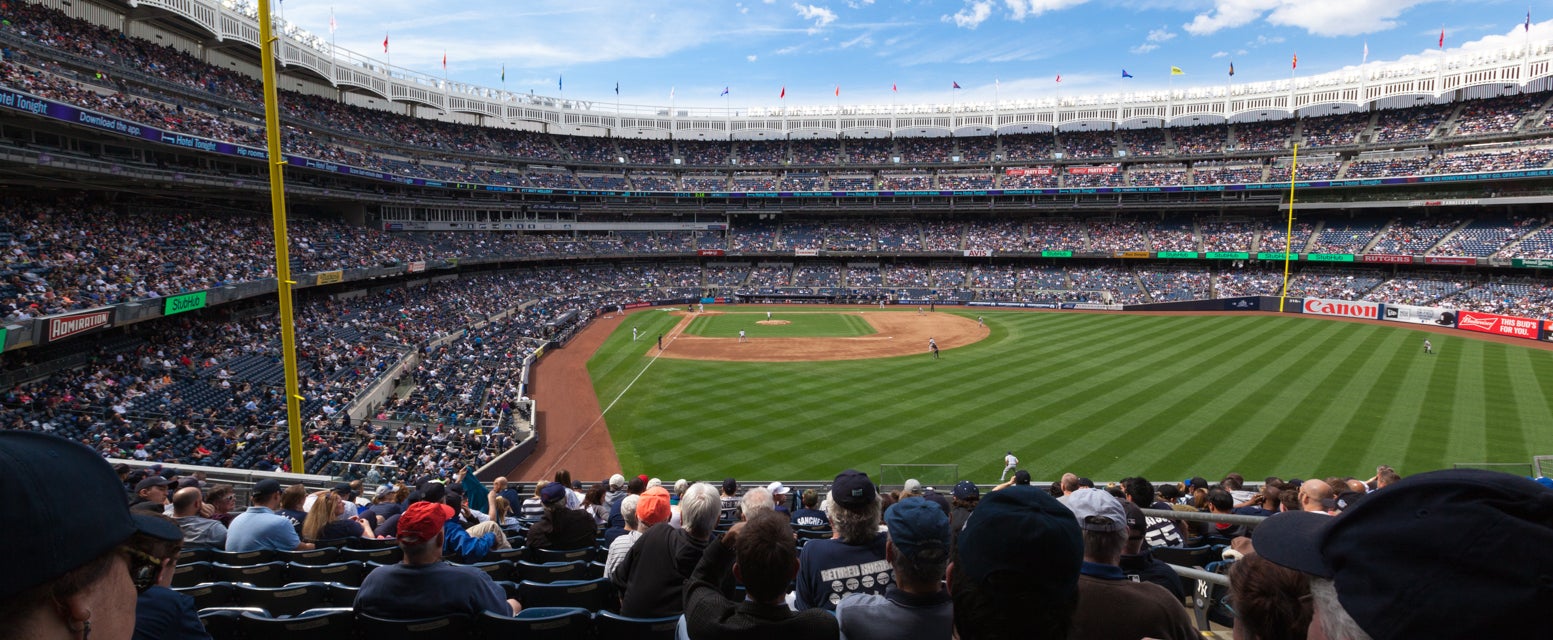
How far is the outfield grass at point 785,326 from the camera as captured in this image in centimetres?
4919

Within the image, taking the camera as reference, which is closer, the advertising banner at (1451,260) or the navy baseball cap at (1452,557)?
the navy baseball cap at (1452,557)

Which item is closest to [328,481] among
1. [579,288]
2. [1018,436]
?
[1018,436]

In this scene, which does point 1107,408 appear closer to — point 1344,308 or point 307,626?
point 307,626

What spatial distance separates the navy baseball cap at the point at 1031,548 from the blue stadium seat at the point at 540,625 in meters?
3.53

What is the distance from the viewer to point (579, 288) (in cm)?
6638

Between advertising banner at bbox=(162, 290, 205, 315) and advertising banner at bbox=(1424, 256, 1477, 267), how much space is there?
77.3m

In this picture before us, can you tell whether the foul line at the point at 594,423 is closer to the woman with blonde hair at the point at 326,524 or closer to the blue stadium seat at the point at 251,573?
the woman with blonde hair at the point at 326,524

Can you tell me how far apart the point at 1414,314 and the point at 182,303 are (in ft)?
232

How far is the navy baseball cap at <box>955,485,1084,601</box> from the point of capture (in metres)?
2.80

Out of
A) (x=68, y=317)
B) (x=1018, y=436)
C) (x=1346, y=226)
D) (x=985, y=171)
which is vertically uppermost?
(x=985, y=171)

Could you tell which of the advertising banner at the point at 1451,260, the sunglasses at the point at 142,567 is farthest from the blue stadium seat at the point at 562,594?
the advertising banner at the point at 1451,260

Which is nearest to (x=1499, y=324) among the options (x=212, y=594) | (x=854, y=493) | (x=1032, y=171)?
(x=1032, y=171)

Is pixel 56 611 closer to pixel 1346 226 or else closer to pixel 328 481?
pixel 328 481

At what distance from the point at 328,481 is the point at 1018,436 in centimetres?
2082
